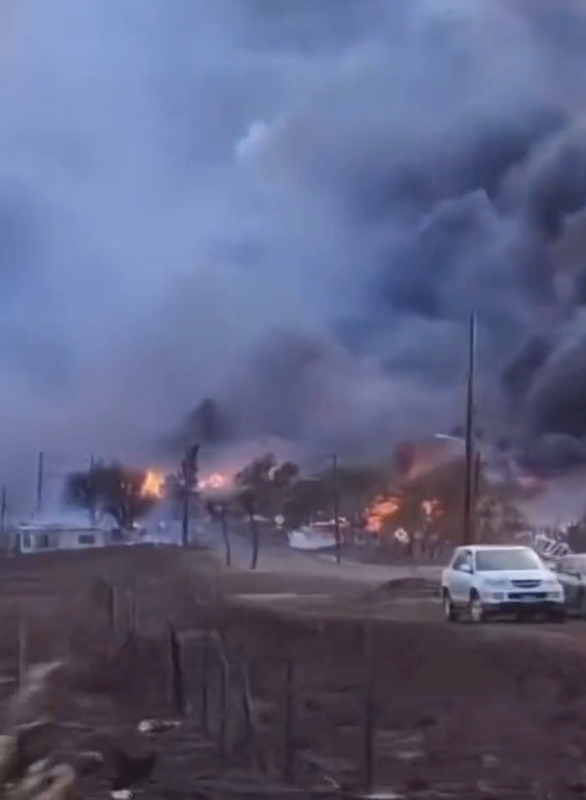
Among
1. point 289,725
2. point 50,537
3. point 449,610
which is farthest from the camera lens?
point 449,610

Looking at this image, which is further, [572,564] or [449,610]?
[572,564]

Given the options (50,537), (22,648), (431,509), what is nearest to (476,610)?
(431,509)

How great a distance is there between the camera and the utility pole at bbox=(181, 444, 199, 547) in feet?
23.7

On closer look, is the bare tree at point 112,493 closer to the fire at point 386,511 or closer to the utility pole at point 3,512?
the utility pole at point 3,512

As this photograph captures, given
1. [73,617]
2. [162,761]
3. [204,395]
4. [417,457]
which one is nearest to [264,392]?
[204,395]

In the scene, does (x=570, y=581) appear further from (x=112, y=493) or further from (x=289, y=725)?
(x=112, y=493)

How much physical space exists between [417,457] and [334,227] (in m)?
1.20

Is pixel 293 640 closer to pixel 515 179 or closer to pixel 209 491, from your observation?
pixel 209 491

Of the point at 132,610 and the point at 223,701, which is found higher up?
the point at 132,610

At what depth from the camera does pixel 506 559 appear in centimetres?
777

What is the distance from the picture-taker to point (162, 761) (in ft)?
21.0

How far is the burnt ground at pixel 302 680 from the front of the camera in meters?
6.39

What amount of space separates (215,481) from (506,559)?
1.53m

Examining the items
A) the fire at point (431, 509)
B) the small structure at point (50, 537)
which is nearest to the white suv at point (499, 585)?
the fire at point (431, 509)
